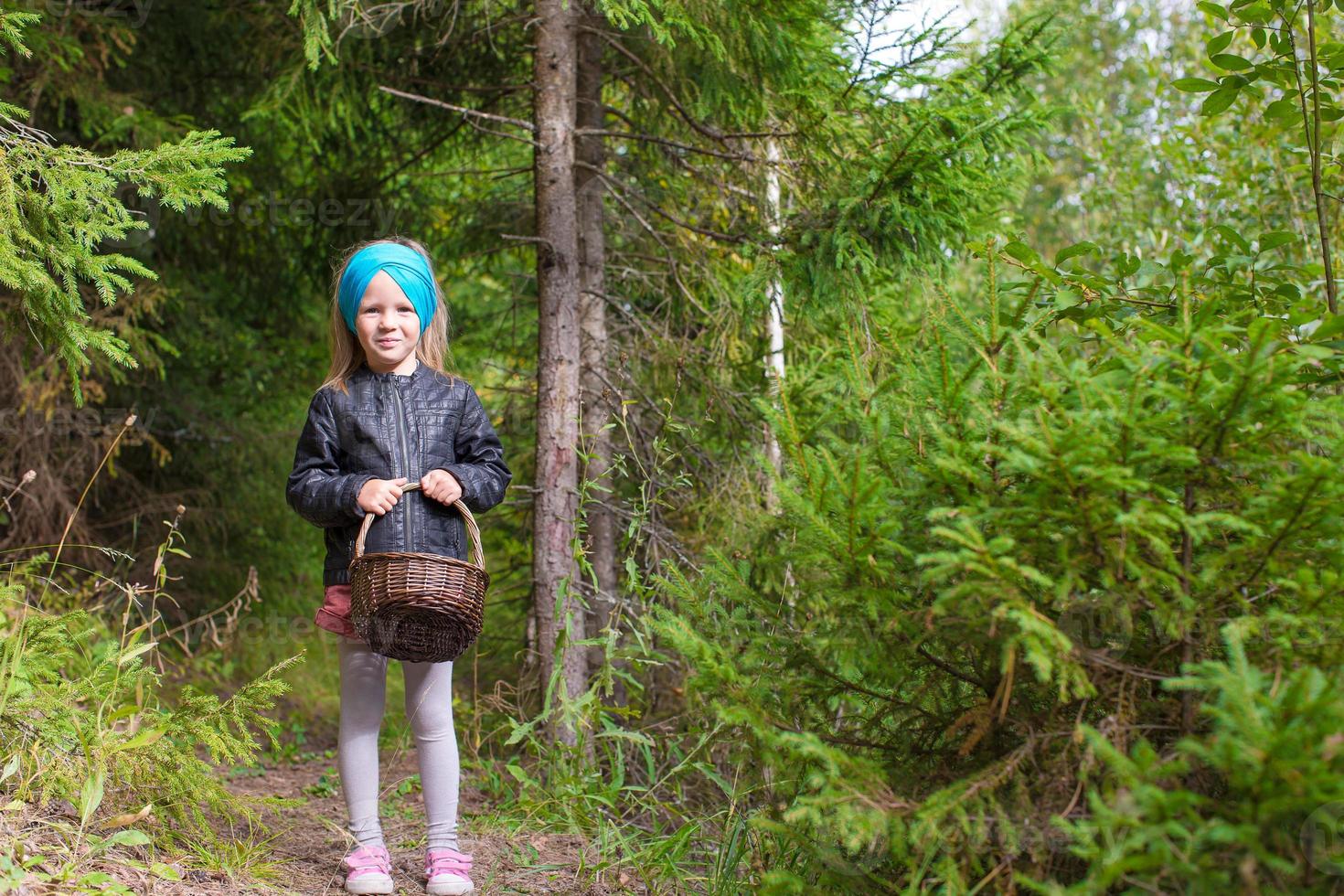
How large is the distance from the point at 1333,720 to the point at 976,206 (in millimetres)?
3506

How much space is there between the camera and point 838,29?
5.23 m

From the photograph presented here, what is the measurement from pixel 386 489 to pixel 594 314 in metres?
2.26

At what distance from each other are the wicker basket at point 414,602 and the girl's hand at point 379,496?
0.16 ft

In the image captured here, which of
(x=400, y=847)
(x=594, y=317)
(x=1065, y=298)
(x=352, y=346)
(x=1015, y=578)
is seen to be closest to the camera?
(x=1015, y=578)

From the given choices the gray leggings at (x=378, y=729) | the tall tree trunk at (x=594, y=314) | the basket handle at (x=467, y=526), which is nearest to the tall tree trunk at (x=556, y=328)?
the tall tree trunk at (x=594, y=314)

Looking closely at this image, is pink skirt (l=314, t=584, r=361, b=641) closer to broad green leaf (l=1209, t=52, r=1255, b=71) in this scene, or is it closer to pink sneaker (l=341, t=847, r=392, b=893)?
pink sneaker (l=341, t=847, r=392, b=893)

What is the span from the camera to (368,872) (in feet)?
10.3

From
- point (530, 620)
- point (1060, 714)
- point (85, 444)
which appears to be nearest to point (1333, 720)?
point (1060, 714)

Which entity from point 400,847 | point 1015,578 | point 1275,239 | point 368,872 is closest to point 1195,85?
point 1275,239

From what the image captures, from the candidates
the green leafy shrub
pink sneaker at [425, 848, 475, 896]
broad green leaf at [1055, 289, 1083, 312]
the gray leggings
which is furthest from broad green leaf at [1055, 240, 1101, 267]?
pink sneaker at [425, 848, 475, 896]

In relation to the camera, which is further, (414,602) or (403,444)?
(403,444)

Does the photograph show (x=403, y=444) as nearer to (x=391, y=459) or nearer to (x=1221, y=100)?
(x=391, y=459)

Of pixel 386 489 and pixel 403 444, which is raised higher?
pixel 403 444

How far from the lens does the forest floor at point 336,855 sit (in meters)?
3.01
